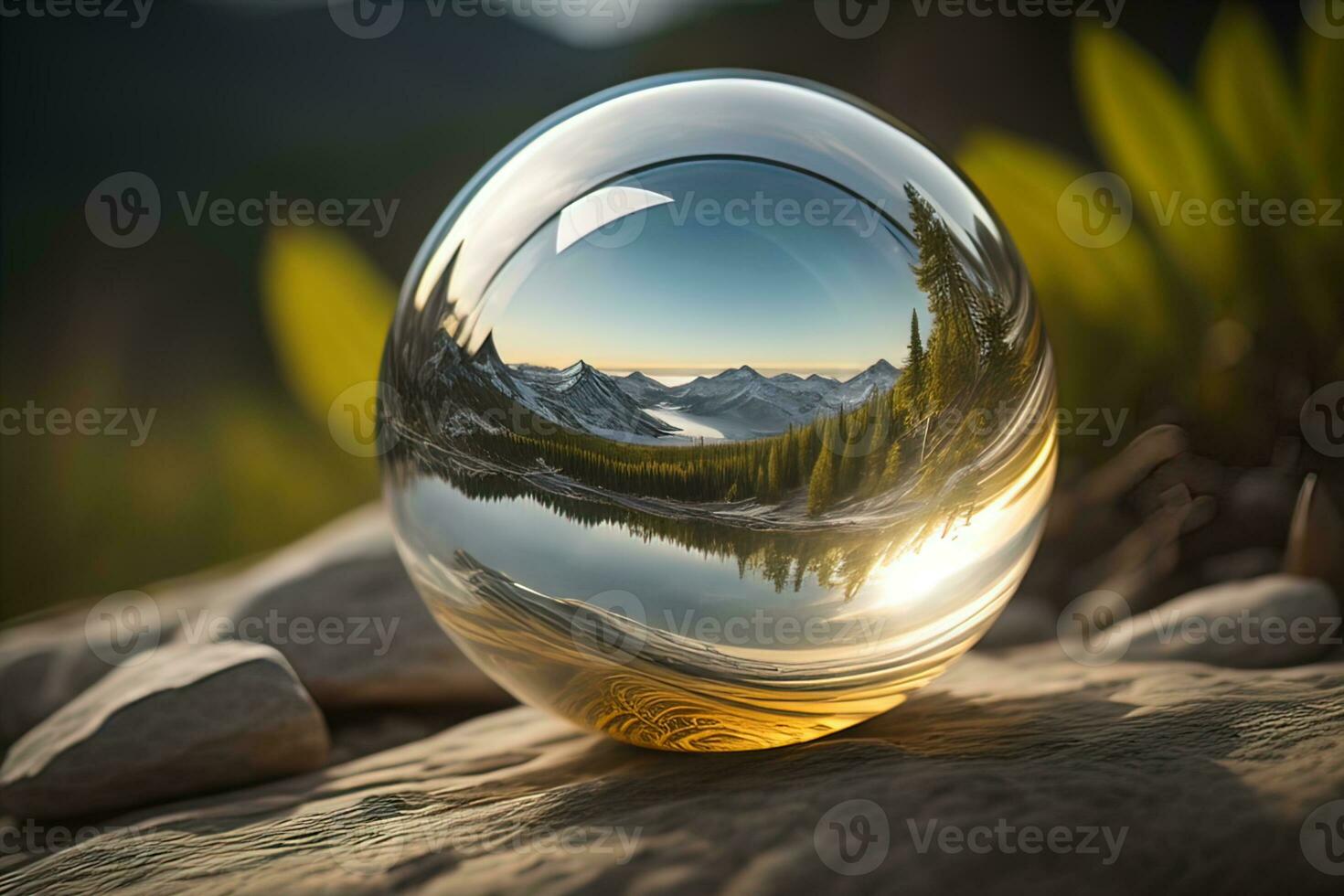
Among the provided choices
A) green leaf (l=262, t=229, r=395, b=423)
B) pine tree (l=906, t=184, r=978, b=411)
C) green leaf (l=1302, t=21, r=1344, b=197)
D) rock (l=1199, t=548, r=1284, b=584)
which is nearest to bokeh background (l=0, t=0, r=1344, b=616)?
green leaf (l=262, t=229, r=395, b=423)

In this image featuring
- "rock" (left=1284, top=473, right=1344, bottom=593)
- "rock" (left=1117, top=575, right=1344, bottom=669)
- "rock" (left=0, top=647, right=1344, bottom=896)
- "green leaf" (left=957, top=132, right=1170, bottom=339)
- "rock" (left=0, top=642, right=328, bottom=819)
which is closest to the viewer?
"rock" (left=0, top=647, right=1344, bottom=896)

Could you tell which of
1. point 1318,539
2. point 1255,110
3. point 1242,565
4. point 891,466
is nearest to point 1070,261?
point 1255,110

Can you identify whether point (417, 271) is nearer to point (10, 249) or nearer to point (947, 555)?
point (947, 555)

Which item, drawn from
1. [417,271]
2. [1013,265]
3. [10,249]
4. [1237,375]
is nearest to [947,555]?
[1013,265]

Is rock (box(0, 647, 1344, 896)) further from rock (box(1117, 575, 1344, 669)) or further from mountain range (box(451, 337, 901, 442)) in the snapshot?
mountain range (box(451, 337, 901, 442))

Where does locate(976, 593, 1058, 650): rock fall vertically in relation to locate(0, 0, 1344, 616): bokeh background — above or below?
below

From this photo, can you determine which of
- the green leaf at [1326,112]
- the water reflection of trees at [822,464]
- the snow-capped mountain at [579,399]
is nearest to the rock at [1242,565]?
the green leaf at [1326,112]

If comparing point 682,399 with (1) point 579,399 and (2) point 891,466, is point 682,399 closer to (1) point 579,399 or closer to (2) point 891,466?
(1) point 579,399
